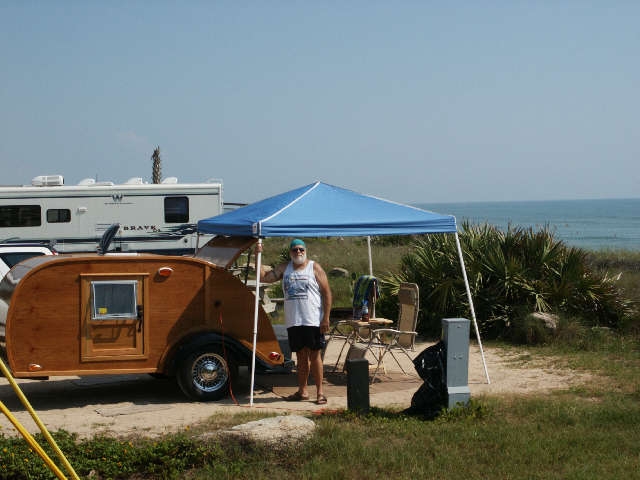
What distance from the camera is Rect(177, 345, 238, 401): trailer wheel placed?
9.05 m

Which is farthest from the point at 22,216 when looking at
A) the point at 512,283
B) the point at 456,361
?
the point at 456,361

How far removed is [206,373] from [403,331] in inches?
99.2

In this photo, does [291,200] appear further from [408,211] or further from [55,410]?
[55,410]

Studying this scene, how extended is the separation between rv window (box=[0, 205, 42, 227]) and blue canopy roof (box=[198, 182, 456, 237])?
10259 millimetres

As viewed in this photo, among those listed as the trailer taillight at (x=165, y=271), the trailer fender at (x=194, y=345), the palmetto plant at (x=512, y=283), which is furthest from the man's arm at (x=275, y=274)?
the palmetto plant at (x=512, y=283)

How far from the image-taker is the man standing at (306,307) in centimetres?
899

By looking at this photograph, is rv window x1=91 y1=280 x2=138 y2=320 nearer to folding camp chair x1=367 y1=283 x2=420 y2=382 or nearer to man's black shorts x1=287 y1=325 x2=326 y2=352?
man's black shorts x1=287 y1=325 x2=326 y2=352

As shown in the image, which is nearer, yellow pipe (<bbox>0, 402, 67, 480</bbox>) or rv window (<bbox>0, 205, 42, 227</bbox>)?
yellow pipe (<bbox>0, 402, 67, 480</bbox>)

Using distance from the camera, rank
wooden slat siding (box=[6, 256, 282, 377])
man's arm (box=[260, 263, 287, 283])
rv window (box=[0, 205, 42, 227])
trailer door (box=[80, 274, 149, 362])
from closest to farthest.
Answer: wooden slat siding (box=[6, 256, 282, 377]) → trailer door (box=[80, 274, 149, 362]) → man's arm (box=[260, 263, 287, 283]) → rv window (box=[0, 205, 42, 227])

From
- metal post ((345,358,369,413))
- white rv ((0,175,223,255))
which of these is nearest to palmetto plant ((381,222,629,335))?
metal post ((345,358,369,413))

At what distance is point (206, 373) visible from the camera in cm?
923

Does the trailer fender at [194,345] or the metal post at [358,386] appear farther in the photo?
the trailer fender at [194,345]

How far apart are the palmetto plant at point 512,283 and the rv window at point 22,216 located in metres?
9.75

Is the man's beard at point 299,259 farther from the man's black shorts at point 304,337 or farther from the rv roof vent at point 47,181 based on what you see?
the rv roof vent at point 47,181
